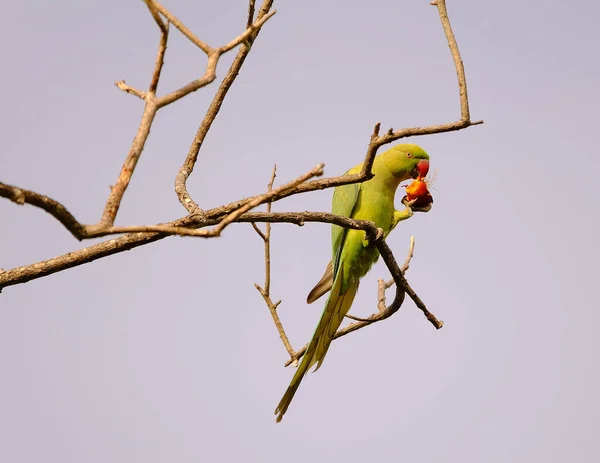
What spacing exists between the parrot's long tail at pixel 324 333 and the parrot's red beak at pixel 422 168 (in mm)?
859

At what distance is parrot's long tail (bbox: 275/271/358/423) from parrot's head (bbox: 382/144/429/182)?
79 centimetres

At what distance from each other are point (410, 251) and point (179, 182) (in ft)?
6.43

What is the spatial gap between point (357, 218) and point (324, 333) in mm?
797

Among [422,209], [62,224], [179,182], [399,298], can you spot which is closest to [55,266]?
[179,182]

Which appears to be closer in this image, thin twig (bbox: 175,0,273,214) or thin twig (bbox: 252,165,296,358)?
thin twig (bbox: 175,0,273,214)

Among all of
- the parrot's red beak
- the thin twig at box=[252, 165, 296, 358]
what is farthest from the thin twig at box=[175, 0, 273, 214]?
the parrot's red beak

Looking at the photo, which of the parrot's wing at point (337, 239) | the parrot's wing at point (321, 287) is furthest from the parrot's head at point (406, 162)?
the parrot's wing at point (321, 287)

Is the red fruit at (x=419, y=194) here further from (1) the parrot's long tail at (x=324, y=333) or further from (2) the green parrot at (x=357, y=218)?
(1) the parrot's long tail at (x=324, y=333)

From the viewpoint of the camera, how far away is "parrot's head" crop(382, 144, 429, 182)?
4.55m

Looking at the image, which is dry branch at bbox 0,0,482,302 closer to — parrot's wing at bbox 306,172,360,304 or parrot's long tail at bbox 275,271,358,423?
parrot's long tail at bbox 275,271,358,423

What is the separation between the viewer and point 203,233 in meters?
1.56

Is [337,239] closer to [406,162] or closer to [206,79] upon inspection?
[406,162]

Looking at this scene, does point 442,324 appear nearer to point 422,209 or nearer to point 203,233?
point 422,209

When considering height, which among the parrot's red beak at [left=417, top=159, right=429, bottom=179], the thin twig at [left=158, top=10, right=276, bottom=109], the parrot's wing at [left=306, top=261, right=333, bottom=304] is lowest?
the thin twig at [left=158, top=10, right=276, bottom=109]
